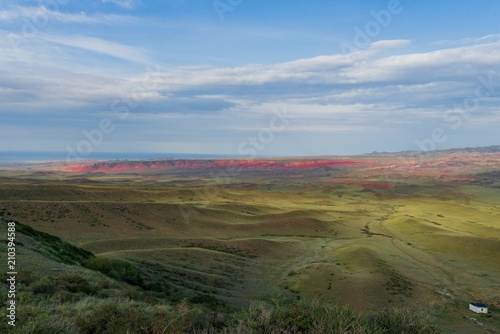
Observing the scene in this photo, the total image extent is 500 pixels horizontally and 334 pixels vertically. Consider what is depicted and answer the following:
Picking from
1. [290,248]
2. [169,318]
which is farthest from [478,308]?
[169,318]

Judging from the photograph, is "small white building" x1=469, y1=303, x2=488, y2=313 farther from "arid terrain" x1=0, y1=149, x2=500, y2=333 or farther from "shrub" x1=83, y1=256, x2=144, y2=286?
"shrub" x1=83, y1=256, x2=144, y2=286

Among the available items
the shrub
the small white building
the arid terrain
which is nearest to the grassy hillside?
the arid terrain

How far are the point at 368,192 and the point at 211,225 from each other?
9583 centimetres

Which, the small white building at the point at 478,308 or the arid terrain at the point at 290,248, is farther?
the arid terrain at the point at 290,248

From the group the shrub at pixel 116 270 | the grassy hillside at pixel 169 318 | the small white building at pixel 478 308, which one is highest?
the grassy hillside at pixel 169 318

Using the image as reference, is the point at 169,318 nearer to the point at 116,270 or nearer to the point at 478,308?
the point at 116,270

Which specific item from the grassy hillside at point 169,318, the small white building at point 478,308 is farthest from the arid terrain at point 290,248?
the grassy hillside at point 169,318

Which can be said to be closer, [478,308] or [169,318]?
[169,318]

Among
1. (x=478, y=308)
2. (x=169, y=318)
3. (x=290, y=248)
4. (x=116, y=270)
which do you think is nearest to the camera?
(x=169, y=318)

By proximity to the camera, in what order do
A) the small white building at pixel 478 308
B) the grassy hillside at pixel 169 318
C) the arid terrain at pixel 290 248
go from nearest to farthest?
the grassy hillside at pixel 169 318, the small white building at pixel 478 308, the arid terrain at pixel 290 248

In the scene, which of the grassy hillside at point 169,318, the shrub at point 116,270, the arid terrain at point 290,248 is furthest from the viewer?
the arid terrain at point 290,248

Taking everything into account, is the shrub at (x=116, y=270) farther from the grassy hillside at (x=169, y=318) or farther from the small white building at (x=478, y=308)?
the small white building at (x=478, y=308)

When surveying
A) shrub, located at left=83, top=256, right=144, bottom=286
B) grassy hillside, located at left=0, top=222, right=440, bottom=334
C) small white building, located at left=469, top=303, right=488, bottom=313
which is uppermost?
grassy hillside, located at left=0, top=222, right=440, bottom=334

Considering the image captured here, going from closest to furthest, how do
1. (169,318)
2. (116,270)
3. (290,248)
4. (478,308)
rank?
(169,318), (116,270), (478,308), (290,248)
